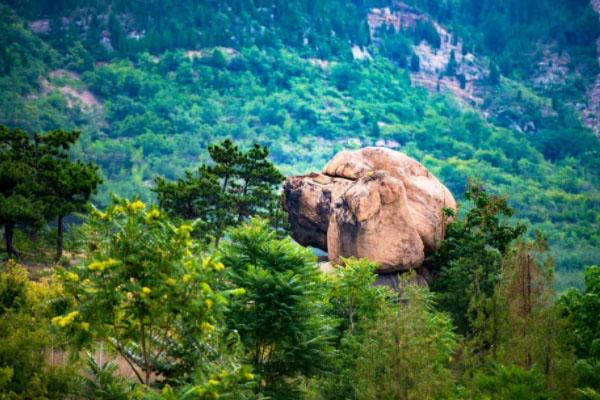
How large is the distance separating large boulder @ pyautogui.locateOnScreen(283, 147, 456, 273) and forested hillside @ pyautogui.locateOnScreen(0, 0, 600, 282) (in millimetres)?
45408

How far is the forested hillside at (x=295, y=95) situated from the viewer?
102 meters

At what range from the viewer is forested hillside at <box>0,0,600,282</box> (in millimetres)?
102500

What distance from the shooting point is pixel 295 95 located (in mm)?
124562

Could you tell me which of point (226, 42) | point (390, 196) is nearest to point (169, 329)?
point (390, 196)

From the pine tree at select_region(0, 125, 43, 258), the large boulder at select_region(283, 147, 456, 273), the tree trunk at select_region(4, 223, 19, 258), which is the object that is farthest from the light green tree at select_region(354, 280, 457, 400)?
the tree trunk at select_region(4, 223, 19, 258)

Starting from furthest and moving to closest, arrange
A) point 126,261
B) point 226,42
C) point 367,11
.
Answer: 1. point 367,11
2. point 226,42
3. point 126,261

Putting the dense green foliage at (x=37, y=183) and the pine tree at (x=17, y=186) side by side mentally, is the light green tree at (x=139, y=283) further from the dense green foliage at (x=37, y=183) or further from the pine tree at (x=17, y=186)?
the dense green foliage at (x=37, y=183)

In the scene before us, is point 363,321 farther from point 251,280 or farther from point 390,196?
point 390,196

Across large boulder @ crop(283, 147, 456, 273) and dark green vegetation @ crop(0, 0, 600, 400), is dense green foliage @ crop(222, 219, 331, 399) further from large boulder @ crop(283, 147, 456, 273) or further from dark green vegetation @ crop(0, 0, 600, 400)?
large boulder @ crop(283, 147, 456, 273)

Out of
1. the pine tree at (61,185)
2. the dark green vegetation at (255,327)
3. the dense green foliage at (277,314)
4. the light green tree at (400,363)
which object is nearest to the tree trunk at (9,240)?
the pine tree at (61,185)

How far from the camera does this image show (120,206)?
16.6 m

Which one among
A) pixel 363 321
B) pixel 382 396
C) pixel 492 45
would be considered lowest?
pixel 382 396

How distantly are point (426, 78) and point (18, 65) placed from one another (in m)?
63.4

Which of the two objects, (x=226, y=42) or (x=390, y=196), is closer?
(x=390, y=196)
